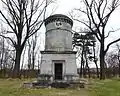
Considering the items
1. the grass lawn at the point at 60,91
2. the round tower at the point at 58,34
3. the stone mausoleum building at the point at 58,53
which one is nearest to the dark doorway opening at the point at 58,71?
the stone mausoleum building at the point at 58,53

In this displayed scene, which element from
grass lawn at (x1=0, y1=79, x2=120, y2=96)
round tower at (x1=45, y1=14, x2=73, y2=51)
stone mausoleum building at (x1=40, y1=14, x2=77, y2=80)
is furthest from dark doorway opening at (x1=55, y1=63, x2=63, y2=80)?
grass lawn at (x1=0, y1=79, x2=120, y2=96)

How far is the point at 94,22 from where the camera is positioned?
2236 cm

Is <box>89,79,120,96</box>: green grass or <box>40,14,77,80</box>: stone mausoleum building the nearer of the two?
<box>89,79,120,96</box>: green grass

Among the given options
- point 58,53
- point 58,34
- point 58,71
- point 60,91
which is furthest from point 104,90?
point 58,34

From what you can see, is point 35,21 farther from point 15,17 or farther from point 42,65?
point 42,65

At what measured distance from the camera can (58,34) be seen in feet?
55.4

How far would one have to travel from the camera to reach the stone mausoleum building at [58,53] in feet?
51.9

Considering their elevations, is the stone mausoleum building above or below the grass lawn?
above

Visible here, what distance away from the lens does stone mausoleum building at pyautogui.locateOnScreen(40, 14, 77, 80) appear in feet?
51.9

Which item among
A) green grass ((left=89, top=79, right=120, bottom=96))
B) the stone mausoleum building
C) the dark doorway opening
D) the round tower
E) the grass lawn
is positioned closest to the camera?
the grass lawn

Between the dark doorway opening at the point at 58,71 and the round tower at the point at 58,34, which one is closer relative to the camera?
the dark doorway opening at the point at 58,71

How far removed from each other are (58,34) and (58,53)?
1756 mm

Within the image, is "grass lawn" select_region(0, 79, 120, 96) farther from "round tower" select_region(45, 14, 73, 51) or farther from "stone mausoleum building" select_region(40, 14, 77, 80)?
"round tower" select_region(45, 14, 73, 51)

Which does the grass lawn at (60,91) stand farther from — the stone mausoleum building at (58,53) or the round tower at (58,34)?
the round tower at (58,34)
